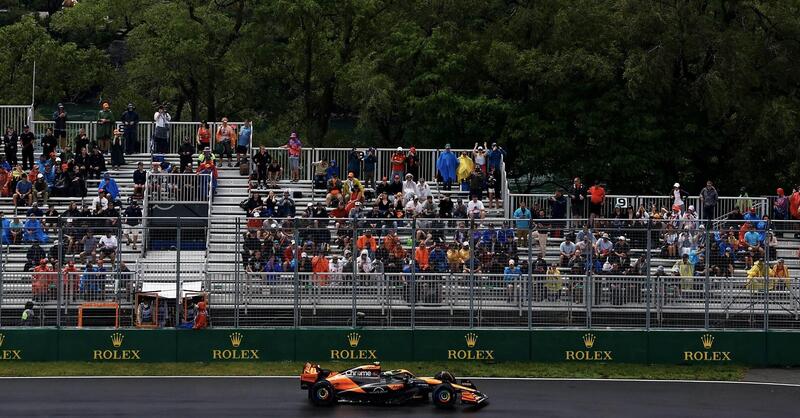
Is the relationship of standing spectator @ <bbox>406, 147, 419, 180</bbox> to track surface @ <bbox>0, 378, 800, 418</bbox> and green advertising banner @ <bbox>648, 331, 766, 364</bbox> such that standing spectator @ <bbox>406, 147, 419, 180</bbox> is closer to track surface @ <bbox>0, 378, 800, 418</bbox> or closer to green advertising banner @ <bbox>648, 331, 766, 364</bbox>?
green advertising banner @ <bbox>648, 331, 766, 364</bbox>

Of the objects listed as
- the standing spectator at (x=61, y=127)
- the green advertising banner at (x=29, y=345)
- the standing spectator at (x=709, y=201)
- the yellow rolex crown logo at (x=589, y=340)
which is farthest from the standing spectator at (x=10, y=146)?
the standing spectator at (x=709, y=201)

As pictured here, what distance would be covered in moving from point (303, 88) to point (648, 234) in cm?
2453

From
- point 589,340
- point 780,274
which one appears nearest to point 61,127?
point 589,340

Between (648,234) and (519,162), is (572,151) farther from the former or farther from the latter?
(648,234)

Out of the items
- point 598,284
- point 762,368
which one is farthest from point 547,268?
point 762,368

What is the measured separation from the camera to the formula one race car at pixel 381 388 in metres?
33.3

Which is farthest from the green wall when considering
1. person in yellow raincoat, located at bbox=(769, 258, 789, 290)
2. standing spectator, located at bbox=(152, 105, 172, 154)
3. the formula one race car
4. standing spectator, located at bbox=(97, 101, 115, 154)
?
standing spectator, located at bbox=(97, 101, 115, 154)

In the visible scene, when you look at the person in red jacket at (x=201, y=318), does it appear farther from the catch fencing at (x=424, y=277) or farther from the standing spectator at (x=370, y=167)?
the standing spectator at (x=370, y=167)

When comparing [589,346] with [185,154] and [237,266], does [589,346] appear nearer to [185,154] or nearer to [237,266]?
[237,266]

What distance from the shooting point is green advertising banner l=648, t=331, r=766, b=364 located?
127 feet

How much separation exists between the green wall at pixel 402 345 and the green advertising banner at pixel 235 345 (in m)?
0.02

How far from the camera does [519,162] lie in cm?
5547

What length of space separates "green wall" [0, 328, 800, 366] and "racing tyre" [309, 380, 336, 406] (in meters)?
5.00

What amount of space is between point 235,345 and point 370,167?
10.4m
